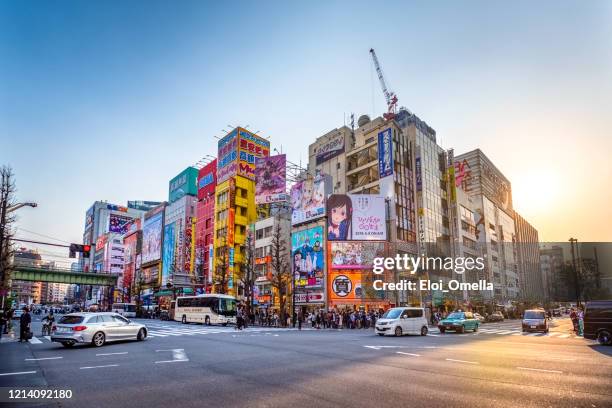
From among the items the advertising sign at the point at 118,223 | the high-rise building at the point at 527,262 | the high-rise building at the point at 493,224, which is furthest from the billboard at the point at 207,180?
the high-rise building at the point at 527,262

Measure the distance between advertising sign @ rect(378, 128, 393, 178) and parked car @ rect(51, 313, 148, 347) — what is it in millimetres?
50204

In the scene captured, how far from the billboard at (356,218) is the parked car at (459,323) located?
24751 mm

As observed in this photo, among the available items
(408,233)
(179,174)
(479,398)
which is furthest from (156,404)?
(179,174)

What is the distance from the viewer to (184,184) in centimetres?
9481

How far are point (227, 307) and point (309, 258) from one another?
16.5 metres

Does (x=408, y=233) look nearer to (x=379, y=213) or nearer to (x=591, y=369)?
(x=379, y=213)

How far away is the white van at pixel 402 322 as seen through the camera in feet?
78.2

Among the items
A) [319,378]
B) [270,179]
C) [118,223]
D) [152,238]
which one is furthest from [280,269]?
[118,223]

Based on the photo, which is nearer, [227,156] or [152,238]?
[227,156]

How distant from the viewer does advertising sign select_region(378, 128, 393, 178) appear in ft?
207

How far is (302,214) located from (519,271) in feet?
308

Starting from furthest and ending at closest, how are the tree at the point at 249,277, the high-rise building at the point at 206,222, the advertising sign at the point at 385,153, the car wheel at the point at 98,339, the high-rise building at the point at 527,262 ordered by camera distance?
the high-rise building at the point at 527,262 < the high-rise building at the point at 206,222 < the advertising sign at the point at 385,153 < the tree at the point at 249,277 < the car wheel at the point at 98,339

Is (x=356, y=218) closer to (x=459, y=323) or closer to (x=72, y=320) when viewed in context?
(x=459, y=323)

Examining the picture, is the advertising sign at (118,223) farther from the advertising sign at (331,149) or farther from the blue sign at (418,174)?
the blue sign at (418,174)
